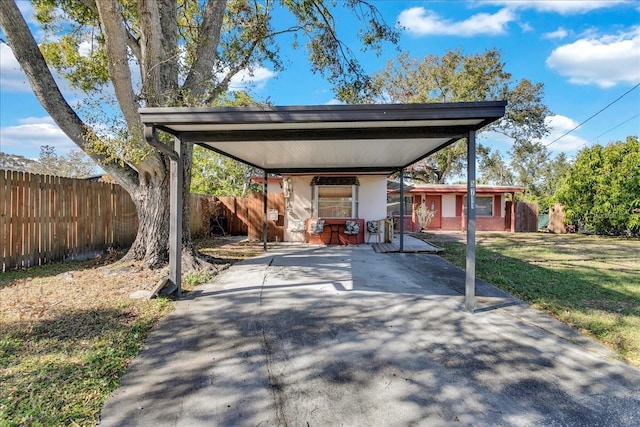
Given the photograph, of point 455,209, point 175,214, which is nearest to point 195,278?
point 175,214

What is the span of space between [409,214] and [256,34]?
13134 mm

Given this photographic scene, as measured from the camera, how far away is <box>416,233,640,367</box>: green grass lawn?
156 inches

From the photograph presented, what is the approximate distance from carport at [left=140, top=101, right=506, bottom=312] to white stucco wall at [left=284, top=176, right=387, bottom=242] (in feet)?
15.5

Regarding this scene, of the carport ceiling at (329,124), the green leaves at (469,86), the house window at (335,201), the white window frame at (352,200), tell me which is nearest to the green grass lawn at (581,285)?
the carport ceiling at (329,124)

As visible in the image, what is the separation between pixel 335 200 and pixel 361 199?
865 mm

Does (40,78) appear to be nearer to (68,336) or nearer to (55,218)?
(55,218)

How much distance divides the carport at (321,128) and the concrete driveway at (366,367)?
0.83 metres

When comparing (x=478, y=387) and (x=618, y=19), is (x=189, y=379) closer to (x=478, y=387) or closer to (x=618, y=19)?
(x=478, y=387)

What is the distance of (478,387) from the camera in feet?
8.93

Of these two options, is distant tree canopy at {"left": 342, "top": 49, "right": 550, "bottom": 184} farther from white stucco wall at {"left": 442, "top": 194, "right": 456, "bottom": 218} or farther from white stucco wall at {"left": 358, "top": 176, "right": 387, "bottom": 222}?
white stucco wall at {"left": 358, "top": 176, "right": 387, "bottom": 222}

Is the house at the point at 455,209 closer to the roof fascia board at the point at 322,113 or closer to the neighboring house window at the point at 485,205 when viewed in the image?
the neighboring house window at the point at 485,205

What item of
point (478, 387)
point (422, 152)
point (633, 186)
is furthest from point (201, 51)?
point (633, 186)

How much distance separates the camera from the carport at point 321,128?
3.95 meters

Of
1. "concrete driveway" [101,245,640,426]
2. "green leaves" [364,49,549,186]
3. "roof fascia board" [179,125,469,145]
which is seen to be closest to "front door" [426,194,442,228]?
"green leaves" [364,49,549,186]
